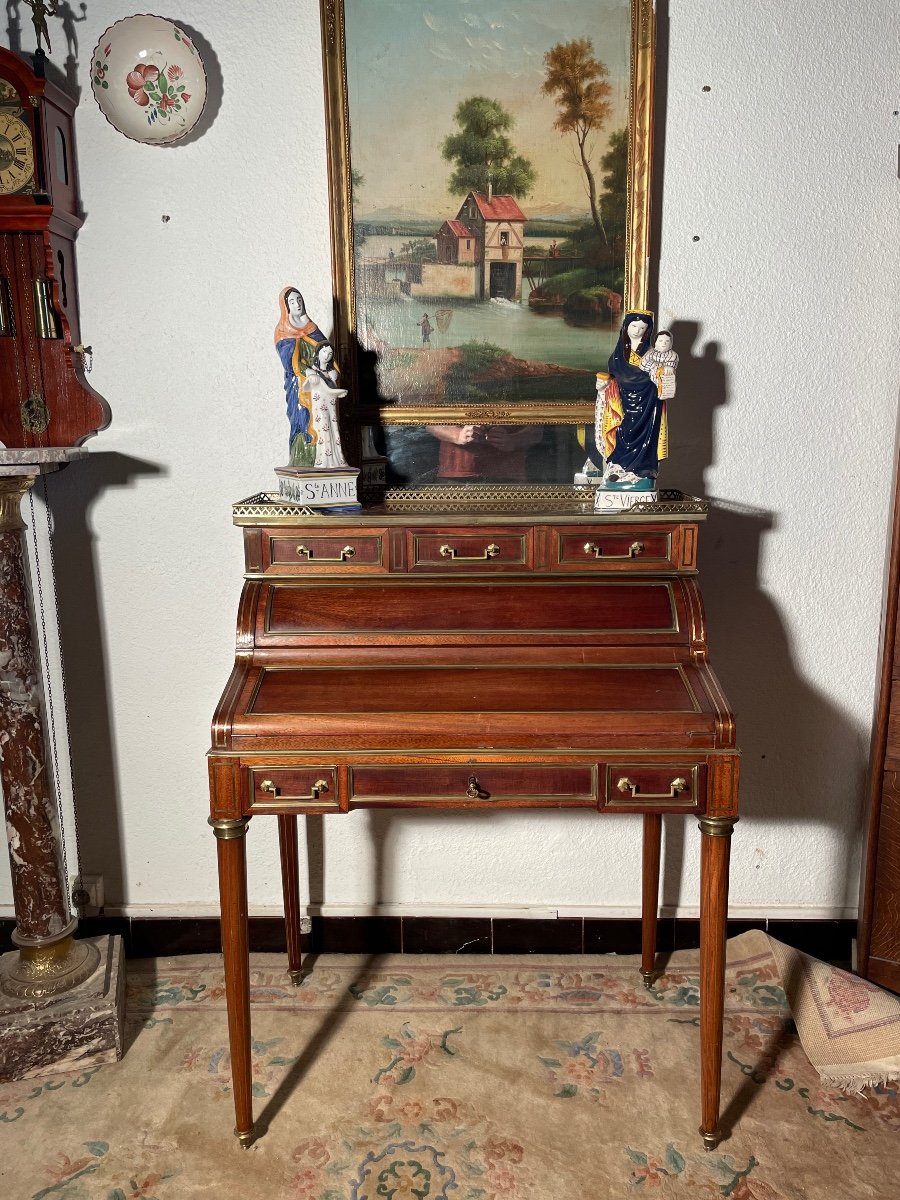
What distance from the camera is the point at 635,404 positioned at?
7.98ft

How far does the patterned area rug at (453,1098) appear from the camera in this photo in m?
2.20

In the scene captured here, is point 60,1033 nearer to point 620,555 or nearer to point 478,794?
point 478,794

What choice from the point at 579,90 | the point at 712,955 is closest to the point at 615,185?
the point at 579,90

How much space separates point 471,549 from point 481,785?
615mm

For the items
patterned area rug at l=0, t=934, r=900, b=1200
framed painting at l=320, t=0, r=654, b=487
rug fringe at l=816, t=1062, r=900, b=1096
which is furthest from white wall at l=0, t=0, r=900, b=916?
rug fringe at l=816, t=1062, r=900, b=1096

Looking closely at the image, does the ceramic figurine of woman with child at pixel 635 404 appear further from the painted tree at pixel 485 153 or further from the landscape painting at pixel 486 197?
the painted tree at pixel 485 153

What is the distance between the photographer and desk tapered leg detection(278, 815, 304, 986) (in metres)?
2.83

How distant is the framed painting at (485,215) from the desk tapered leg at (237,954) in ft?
3.74

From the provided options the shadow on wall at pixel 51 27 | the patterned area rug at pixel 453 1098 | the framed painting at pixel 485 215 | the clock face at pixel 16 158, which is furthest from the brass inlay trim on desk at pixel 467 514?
the patterned area rug at pixel 453 1098

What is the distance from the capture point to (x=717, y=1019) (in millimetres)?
2205

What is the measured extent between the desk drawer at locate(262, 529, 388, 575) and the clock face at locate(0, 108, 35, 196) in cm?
114

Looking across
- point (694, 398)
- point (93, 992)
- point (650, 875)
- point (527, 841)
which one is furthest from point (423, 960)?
point (694, 398)

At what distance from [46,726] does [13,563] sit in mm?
474

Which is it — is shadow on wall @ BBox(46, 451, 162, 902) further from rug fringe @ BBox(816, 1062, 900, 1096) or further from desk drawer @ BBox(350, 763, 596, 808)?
rug fringe @ BBox(816, 1062, 900, 1096)
